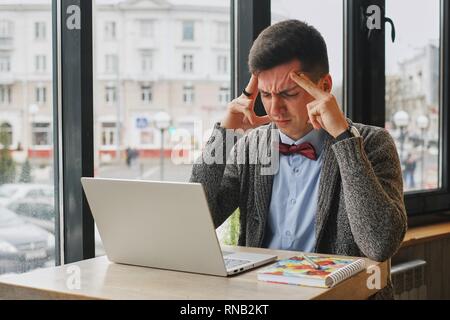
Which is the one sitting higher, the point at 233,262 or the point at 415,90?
the point at 415,90

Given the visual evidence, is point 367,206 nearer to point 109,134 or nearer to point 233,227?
point 233,227

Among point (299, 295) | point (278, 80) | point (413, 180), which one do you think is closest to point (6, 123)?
point (278, 80)

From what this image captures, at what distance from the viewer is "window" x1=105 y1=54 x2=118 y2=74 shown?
7.55 ft

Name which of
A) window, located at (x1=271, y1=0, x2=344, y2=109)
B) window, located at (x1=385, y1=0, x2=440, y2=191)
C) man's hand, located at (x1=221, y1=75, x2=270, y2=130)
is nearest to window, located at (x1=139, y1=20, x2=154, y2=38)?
man's hand, located at (x1=221, y1=75, x2=270, y2=130)

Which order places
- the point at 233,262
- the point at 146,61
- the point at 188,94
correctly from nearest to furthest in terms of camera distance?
the point at 233,262 < the point at 146,61 < the point at 188,94

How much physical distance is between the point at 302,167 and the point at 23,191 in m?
0.89

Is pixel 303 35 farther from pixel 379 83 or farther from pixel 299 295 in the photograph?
pixel 379 83

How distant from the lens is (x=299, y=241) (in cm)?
203

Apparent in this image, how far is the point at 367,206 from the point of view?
1.79m

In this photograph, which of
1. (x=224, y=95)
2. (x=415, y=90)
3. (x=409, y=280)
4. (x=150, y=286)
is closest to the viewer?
(x=150, y=286)

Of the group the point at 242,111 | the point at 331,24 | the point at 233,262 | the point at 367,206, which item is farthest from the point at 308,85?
the point at 331,24

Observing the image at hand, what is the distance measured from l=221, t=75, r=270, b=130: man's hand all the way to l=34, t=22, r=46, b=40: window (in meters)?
0.65

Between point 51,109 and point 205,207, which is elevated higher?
point 51,109
